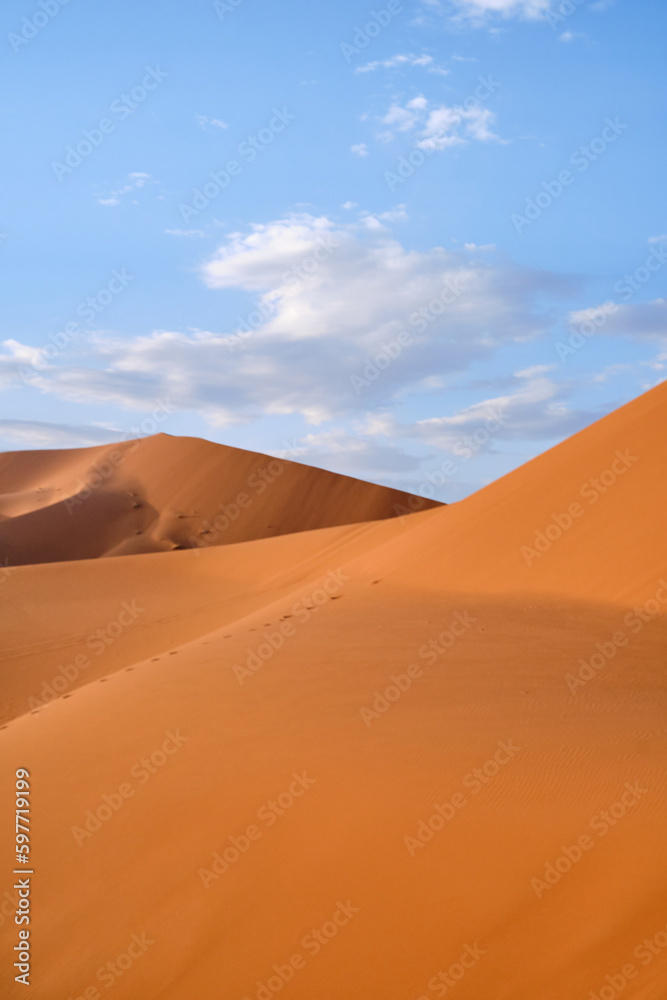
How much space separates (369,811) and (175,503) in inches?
1125

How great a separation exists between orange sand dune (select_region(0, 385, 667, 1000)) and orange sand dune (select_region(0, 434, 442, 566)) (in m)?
21.5

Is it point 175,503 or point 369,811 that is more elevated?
point 175,503

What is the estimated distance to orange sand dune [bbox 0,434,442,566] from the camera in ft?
95.5

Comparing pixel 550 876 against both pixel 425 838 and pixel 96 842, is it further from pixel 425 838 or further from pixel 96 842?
pixel 96 842

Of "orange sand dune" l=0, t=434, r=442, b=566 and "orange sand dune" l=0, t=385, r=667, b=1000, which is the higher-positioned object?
"orange sand dune" l=0, t=434, r=442, b=566

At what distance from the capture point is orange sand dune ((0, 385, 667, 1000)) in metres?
3.02

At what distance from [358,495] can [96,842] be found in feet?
94.5

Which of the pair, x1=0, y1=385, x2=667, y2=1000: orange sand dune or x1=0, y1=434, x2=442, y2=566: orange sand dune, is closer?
x1=0, y1=385, x2=667, y2=1000: orange sand dune

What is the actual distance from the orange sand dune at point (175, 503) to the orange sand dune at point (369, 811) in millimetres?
21540

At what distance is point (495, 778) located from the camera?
13.0ft

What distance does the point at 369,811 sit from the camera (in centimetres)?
383

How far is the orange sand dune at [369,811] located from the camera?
302 cm

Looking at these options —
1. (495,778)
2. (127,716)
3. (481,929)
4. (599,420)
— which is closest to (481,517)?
(599,420)

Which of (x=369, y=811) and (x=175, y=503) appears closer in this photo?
(x=369, y=811)
